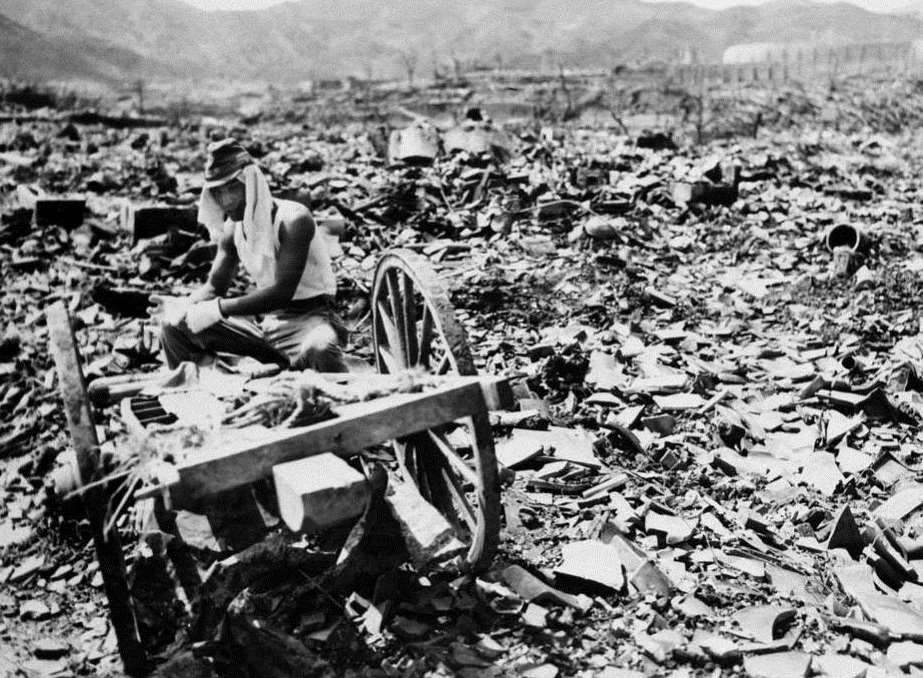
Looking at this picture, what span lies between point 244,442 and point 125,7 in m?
91.0

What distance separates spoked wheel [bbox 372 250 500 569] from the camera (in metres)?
2.85

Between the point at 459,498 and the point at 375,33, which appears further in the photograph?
the point at 375,33

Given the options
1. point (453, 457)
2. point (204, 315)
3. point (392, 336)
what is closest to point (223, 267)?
point (204, 315)

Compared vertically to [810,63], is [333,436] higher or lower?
lower

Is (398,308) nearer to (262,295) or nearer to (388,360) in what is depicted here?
(388,360)

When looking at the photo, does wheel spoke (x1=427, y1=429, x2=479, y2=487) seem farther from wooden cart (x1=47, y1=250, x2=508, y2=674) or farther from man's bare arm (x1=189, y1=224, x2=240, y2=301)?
man's bare arm (x1=189, y1=224, x2=240, y2=301)

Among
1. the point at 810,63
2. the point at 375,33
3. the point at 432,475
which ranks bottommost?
the point at 432,475

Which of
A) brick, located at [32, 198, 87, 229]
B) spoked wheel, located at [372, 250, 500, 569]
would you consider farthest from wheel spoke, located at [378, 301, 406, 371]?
brick, located at [32, 198, 87, 229]

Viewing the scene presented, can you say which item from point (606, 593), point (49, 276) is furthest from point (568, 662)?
point (49, 276)

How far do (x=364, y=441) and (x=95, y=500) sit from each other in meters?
0.88

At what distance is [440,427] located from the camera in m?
3.38

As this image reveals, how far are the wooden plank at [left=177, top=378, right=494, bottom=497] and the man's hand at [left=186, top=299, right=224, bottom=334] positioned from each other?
1516 mm

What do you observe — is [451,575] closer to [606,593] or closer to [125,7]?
[606,593]

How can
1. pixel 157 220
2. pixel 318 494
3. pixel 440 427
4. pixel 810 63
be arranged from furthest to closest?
pixel 810 63, pixel 157 220, pixel 440 427, pixel 318 494
